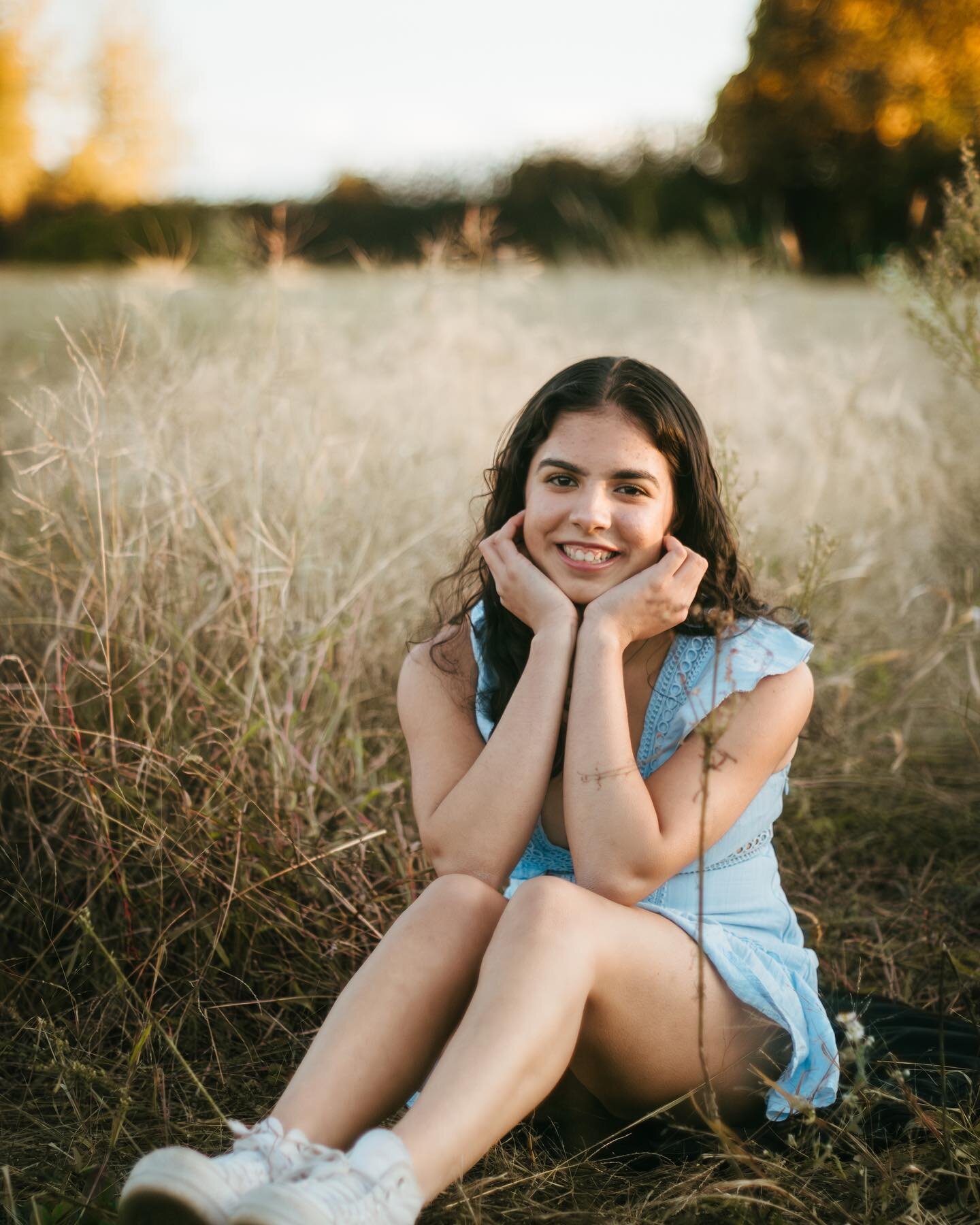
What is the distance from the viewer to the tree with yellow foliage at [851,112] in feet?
33.3

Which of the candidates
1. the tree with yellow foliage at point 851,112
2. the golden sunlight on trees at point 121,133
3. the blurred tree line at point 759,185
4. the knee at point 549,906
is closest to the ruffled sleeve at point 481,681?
the knee at point 549,906

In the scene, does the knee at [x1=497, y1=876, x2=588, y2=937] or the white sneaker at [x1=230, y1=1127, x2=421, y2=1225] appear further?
the knee at [x1=497, y1=876, x2=588, y2=937]

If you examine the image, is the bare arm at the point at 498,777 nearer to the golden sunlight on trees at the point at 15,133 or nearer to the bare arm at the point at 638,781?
the bare arm at the point at 638,781

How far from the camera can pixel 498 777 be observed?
1.79 metres

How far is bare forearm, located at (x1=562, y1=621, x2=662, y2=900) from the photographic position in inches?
66.8

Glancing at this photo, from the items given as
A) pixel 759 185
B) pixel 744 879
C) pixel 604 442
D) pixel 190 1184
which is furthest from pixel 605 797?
pixel 759 185

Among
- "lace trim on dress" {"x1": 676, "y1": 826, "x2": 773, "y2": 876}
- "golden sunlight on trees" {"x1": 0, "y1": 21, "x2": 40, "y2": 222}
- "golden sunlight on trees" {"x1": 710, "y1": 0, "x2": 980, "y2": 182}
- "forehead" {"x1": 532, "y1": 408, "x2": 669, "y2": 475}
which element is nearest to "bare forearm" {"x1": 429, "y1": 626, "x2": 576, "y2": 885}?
"lace trim on dress" {"x1": 676, "y1": 826, "x2": 773, "y2": 876}

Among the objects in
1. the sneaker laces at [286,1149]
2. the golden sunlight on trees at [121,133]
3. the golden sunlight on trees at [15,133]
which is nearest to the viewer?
the sneaker laces at [286,1149]

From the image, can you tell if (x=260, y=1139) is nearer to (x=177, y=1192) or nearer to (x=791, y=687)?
(x=177, y=1192)

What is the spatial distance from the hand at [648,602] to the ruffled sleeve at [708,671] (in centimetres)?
10

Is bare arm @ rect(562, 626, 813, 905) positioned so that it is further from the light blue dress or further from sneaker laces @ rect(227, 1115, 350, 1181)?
sneaker laces @ rect(227, 1115, 350, 1181)

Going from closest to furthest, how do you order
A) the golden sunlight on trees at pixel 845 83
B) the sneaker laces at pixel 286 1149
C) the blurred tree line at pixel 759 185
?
1. the sneaker laces at pixel 286 1149
2. the golden sunlight on trees at pixel 845 83
3. the blurred tree line at pixel 759 185

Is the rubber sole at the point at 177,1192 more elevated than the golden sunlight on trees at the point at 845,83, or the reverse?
the golden sunlight on trees at the point at 845,83

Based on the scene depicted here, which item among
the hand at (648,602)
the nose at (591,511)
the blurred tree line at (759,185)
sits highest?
the blurred tree line at (759,185)
